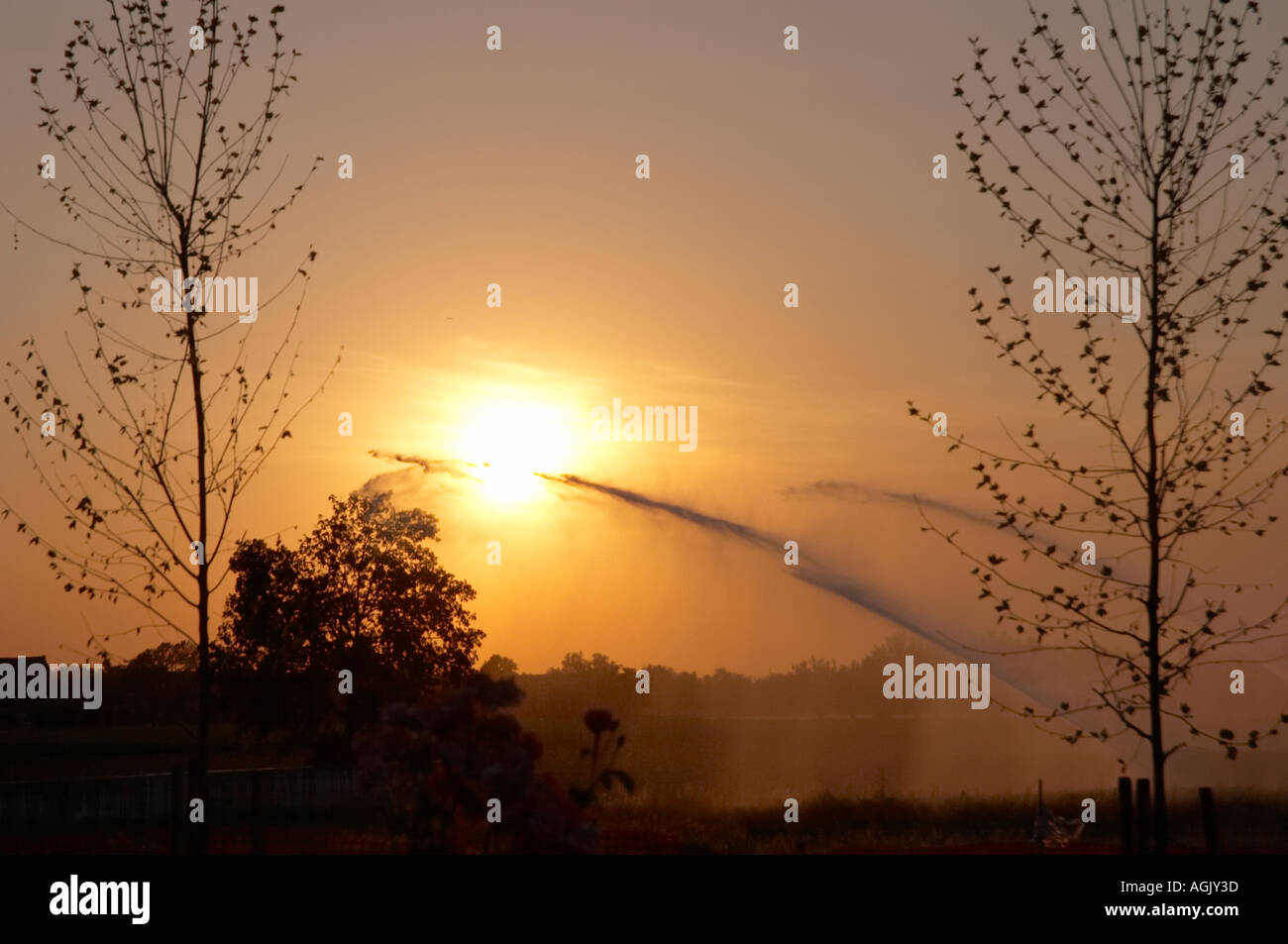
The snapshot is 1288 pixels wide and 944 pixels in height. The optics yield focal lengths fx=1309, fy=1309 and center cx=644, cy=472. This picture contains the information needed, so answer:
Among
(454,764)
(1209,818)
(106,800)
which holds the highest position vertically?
(454,764)

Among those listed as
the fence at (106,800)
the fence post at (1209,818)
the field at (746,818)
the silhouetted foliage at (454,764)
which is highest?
the silhouetted foliage at (454,764)

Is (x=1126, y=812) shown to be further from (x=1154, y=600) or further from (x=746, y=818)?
(x=746, y=818)

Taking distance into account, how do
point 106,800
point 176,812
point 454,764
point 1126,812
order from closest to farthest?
point 454,764, point 1126,812, point 176,812, point 106,800

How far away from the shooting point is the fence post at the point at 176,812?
45.8 feet

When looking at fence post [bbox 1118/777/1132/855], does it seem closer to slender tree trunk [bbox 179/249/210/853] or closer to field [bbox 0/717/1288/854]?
field [bbox 0/717/1288/854]

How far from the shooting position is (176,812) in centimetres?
1412

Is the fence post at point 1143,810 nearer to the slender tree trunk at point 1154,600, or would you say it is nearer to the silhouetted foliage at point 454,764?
the slender tree trunk at point 1154,600

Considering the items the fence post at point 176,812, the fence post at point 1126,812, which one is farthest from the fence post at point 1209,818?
the fence post at point 176,812

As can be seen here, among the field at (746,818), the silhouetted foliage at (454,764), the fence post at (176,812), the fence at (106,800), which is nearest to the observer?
the silhouetted foliage at (454,764)

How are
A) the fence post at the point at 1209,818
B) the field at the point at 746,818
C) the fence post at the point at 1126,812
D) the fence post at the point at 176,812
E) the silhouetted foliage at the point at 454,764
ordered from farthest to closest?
the field at the point at 746,818
the fence post at the point at 176,812
the fence post at the point at 1209,818
the fence post at the point at 1126,812
the silhouetted foliage at the point at 454,764

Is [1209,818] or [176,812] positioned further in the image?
[176,812]

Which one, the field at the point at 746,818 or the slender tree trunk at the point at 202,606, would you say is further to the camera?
the field at the point at 746,818

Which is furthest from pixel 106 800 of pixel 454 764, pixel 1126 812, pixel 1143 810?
pixel 1143 810
